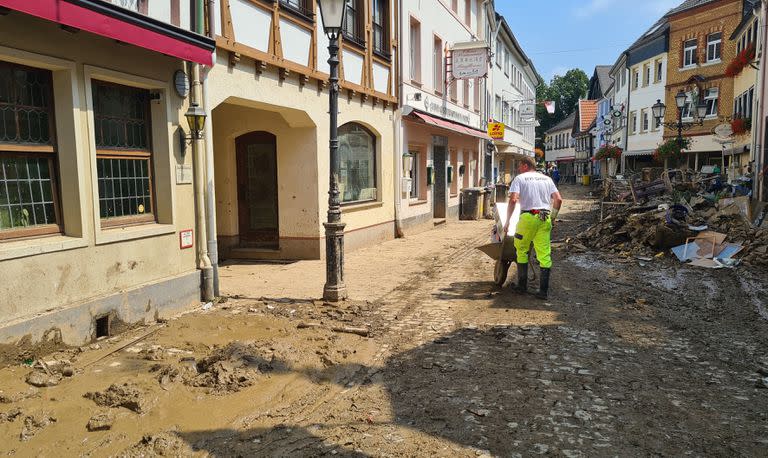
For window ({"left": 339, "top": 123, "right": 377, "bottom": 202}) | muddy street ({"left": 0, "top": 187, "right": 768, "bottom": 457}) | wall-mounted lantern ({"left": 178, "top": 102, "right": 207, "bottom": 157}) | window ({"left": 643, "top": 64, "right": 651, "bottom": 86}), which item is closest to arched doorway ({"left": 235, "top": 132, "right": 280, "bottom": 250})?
window ({"left": 339, "top": 123, "right": 377, "bottom": 202})

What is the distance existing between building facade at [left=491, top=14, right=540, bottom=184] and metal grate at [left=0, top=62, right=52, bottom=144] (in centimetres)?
2374

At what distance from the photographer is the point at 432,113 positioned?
643 inches

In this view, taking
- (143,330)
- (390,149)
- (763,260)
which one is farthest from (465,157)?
(143,330)

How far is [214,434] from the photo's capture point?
11.9ft

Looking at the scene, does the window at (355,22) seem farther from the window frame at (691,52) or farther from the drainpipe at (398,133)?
the window frame at (691,52)

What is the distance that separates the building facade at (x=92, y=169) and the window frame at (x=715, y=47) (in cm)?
3070

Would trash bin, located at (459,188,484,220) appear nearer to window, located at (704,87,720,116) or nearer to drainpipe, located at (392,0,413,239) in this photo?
drainpipe, located at (392,0,413,239)

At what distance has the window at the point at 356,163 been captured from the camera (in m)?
11.8

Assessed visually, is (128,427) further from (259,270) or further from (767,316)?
(767,316)

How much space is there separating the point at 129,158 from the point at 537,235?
16.1ft

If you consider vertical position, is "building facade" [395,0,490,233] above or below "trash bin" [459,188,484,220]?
above

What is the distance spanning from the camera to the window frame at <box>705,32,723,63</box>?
29.1m

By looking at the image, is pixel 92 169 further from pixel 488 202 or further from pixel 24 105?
pixel 488 202

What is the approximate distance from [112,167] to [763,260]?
9443 millimetres
